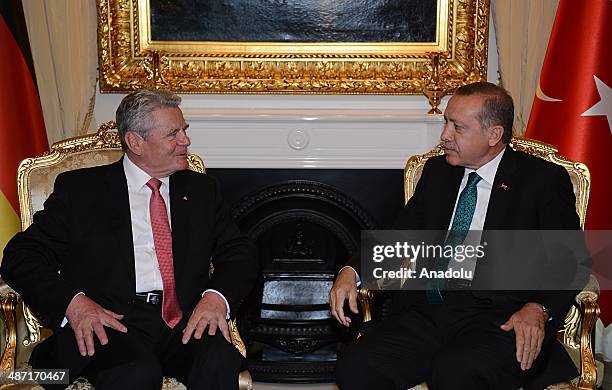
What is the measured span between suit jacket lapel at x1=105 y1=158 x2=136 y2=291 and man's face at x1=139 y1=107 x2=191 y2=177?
12 cm

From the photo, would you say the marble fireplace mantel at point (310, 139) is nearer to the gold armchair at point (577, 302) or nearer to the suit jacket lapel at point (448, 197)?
the gold armchair at point (577, 302)

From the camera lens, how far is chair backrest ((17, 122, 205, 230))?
3.32 m

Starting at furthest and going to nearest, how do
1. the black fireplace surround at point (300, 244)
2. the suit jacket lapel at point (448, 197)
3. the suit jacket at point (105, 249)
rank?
the black fireplace surround at point (300, 244) < the suit jacket lapel at point (448, 197) < the suit jacket at point (105, 249)

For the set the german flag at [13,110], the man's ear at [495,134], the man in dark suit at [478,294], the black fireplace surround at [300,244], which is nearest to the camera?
the man in dark suit at [478,294]

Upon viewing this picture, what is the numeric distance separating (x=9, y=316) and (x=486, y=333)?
166cm

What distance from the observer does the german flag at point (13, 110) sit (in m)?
3.87

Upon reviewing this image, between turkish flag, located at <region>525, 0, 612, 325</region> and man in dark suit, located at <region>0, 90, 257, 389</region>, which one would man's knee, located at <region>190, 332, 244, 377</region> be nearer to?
man in dark suit, located at <region>0, 90, 257, 389</region>

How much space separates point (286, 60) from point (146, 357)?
6.74ft

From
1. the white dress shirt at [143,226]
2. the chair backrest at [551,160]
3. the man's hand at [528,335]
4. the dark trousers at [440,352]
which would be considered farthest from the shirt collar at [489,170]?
the white dress shirt at [143,226]

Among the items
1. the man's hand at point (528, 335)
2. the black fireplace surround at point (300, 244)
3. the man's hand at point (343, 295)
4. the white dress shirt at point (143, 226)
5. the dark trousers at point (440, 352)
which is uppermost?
the white dress shirt at point (143, 226)

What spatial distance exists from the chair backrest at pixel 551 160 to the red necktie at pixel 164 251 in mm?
1046

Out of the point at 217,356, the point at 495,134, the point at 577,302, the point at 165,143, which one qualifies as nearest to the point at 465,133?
the point at 495,134

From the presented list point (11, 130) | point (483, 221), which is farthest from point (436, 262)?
point (11, 130)

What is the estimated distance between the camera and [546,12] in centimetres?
412
